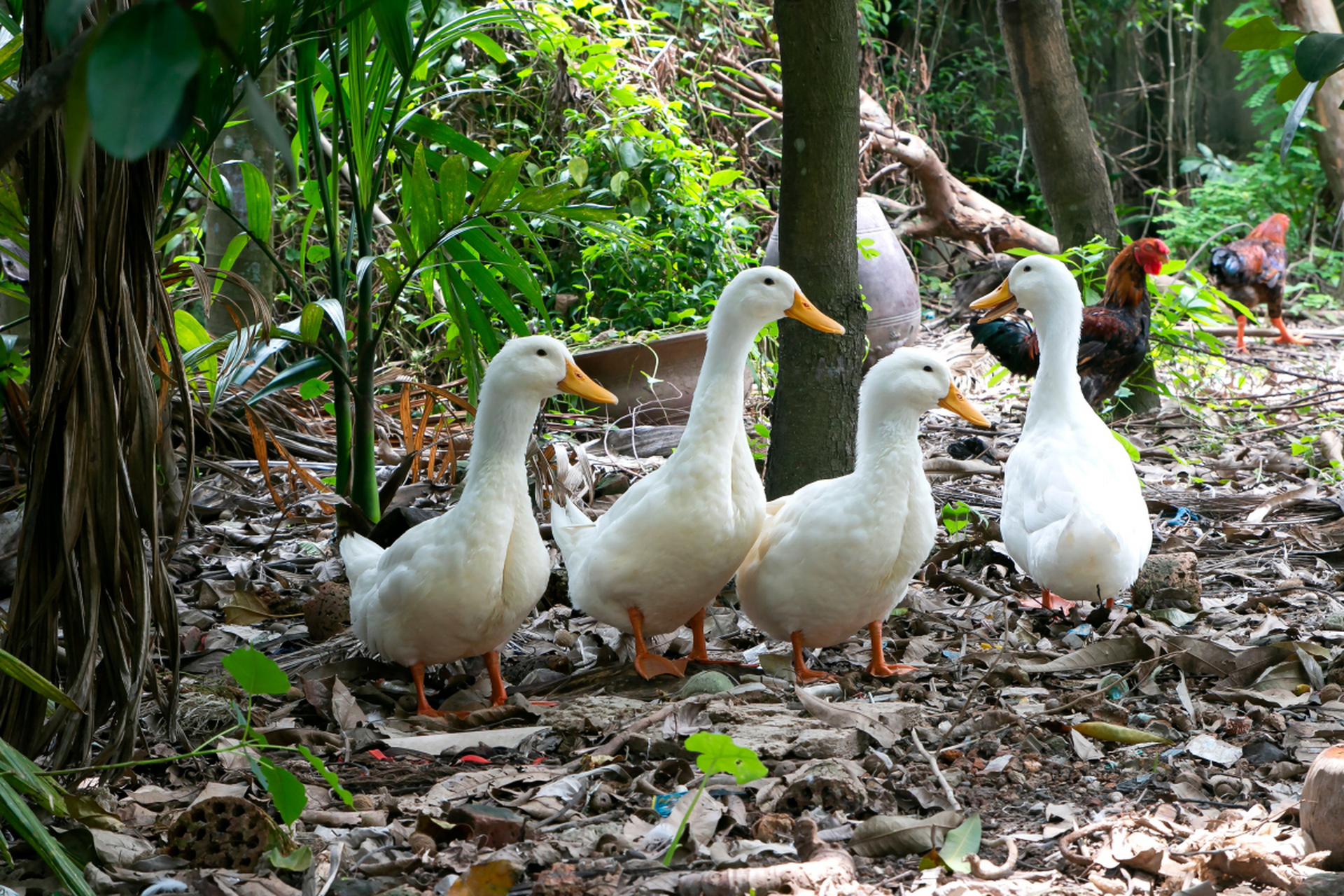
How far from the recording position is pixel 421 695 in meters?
2.81

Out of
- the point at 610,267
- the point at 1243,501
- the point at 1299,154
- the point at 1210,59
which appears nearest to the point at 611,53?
the point at 610,267

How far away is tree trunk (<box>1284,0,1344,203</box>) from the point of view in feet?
24.1

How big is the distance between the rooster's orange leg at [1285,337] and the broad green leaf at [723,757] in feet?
26.7

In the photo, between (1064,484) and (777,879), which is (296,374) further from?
(1064,484)

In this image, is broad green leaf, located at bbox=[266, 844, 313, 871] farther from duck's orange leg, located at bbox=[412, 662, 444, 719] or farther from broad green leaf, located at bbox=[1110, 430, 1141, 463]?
broad green leaf, located at bbox=[1110, 430, 1141, 463]

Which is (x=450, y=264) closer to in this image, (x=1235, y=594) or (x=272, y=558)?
(x=272, y=558)

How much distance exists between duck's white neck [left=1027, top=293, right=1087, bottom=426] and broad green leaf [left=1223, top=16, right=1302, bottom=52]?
221 cm

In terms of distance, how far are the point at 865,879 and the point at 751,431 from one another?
141 inches

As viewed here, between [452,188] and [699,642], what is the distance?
4.81ft

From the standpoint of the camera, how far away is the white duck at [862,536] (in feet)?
9.04

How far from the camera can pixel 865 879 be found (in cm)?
182

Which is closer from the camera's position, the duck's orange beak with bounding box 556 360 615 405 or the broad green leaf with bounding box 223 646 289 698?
the broad green leaf with bounding box 223 646 289 698

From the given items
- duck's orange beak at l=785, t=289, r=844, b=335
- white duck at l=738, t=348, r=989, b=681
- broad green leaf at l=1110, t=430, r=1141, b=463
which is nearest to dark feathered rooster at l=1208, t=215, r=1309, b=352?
broad green leaf at l=1110, t=430, r=1141, b=463

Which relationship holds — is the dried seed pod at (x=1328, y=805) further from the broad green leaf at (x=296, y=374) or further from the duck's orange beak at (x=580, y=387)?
the broad green leaf at (x=296, y=374)
